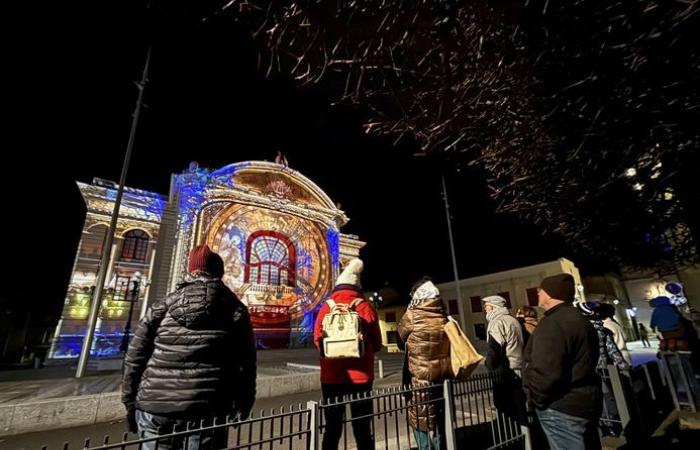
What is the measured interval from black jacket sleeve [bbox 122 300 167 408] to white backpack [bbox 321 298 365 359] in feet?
4.80

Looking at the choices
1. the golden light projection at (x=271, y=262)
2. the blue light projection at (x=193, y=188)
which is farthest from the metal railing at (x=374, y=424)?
the blue light projection at (x=193, y=188)

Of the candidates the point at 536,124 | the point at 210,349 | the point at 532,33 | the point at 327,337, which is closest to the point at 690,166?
the point at 536,124

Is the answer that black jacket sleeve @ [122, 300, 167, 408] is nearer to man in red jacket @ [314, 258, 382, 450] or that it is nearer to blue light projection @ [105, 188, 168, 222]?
man in red jacket @ [314, 258, 382, 450]

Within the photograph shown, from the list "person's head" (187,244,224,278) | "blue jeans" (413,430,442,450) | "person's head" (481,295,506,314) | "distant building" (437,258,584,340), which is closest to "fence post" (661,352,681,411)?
"person's head" (481,295,506,314)

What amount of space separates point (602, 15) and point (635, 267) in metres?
7.82

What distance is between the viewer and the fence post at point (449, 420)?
2.80m

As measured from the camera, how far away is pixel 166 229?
1753cm

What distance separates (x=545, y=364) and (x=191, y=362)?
2675 millimetres

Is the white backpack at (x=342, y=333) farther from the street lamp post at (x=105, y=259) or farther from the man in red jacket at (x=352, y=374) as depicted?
the street lamp post at (x=105, y=259)

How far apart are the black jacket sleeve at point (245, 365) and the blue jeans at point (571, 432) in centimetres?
246

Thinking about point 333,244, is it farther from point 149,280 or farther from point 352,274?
point 352,274

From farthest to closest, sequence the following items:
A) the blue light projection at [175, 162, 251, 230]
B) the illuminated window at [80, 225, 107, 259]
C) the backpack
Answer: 1. the blue light projection at [175, 162, 251, 230]
2. the illuminated window at [80, 225, 107, 259]
3. the backpack

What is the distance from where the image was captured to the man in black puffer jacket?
2.00 metres

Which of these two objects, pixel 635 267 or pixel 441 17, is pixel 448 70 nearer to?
pixel 441 17
